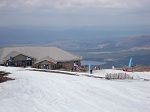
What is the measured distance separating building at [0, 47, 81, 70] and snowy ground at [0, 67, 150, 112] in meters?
36.1

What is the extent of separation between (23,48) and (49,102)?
67154mm

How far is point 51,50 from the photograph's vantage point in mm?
109375

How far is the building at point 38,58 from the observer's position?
98938 mm

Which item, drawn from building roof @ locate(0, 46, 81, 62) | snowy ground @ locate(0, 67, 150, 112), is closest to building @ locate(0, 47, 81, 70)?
building roof @ locate(0, 46, 81, 62)

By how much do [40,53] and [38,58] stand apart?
13.2ft

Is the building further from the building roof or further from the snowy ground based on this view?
the snowy ground

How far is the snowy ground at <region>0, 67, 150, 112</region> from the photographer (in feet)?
136

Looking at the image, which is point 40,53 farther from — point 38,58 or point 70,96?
point 70,96

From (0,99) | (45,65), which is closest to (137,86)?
(0,99)

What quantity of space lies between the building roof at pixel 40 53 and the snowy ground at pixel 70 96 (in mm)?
40529

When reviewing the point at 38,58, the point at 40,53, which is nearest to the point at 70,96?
the point at 38,58

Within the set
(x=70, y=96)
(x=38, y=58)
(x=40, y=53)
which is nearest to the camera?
(x=70, y=96)

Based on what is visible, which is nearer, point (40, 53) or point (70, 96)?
point (70, 96)

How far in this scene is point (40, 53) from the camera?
107m
